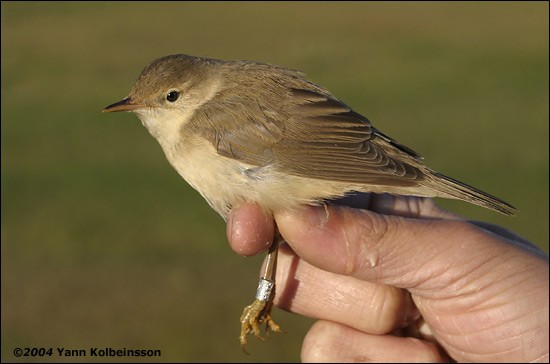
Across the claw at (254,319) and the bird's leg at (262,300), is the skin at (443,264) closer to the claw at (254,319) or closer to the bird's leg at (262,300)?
the bird's leg at (262,300)

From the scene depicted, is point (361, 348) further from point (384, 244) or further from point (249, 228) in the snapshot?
point (249, 228)

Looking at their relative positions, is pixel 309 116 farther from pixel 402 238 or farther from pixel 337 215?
pixel 402 238

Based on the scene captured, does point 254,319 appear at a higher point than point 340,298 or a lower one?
lower

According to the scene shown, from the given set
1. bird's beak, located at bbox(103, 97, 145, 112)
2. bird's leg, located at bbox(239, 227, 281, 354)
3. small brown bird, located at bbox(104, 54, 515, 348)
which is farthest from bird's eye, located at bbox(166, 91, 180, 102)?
bird's leg, located at bbox(239, 227, 281, 354)

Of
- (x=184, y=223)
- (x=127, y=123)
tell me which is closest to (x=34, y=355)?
(x=184, y=223)

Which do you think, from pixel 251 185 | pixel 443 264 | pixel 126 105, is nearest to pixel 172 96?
pixel 126 105

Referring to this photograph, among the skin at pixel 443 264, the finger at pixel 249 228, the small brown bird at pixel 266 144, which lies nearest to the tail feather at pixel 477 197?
the small brown bird at pixel 266 144

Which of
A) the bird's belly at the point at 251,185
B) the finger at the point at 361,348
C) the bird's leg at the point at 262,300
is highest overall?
the bird's belly at the point at 251,185

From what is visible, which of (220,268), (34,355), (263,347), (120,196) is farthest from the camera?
(120,196)
